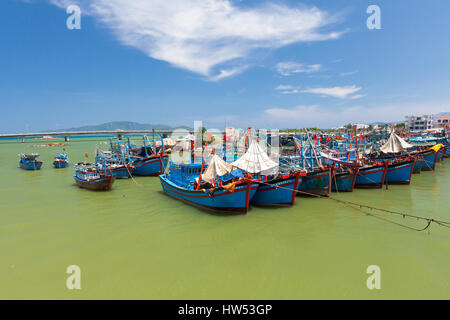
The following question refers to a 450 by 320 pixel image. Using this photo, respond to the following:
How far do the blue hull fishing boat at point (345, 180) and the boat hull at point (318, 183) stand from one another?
2.39m

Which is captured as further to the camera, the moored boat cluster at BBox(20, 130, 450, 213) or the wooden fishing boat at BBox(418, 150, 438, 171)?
the wooden fishing boat at BBox(418, 150, 438, 171)

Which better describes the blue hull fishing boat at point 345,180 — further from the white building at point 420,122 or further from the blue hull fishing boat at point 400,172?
the white building at point 420,122

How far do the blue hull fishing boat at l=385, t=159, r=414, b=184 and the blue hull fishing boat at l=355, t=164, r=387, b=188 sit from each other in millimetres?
1674

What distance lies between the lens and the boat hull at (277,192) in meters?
17.9

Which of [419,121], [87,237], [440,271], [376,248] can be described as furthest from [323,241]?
[419,121]

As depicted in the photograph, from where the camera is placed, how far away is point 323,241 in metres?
12.8

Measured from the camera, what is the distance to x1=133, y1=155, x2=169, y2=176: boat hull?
3366cm

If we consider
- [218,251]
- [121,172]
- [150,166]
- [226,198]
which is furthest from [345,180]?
[121,172]

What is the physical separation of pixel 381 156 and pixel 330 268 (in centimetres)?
3052

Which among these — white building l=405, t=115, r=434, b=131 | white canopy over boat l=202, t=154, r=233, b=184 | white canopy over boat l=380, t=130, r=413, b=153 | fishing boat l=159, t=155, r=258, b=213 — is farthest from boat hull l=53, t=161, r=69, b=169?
white building l=405, t=115, r=434, b=131

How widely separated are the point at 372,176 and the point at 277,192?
43.5ft

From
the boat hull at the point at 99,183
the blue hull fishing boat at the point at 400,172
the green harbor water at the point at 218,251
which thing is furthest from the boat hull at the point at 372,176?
the boat hull at the point at 99,183

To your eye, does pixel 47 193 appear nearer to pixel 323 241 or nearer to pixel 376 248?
pixel 323 241

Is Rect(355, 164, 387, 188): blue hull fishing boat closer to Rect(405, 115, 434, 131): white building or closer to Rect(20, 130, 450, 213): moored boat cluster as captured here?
Rect(20, 130, 450, 213): moored boat cluster
